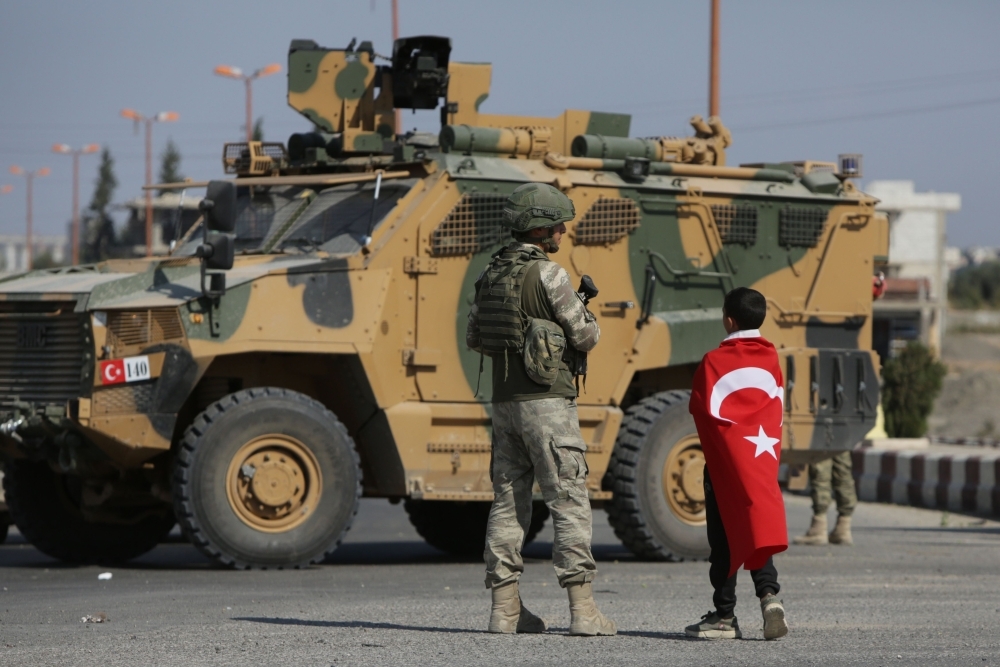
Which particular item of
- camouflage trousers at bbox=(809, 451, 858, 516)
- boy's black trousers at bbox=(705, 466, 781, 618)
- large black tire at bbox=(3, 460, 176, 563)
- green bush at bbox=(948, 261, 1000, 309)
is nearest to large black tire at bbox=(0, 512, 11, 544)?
large black tire at bbox=(3, 460, 176, 563)

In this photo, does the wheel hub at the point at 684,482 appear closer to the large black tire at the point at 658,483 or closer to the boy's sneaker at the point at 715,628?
the large black tire at the point at 658,483

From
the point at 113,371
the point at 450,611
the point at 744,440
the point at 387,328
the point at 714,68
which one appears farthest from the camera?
the point at 714,68

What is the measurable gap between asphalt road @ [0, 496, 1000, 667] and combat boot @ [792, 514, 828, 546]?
0.70 metres

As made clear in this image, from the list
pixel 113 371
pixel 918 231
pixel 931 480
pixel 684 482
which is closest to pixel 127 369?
pixel 113 371

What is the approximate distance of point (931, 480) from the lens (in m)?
17.5

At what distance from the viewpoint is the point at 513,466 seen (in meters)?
6.84

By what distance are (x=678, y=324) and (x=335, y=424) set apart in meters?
2.43

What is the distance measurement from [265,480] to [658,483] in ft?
8.33

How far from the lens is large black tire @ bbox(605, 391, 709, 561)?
34.8ft

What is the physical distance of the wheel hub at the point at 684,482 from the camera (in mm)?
10750

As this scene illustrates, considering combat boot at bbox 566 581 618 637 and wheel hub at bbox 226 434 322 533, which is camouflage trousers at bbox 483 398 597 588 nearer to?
combat boot at bbox 566 581 618 637

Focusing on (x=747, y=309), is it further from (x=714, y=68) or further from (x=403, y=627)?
(x=714, y=68)

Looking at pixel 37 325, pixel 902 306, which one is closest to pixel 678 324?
pixel 37 325

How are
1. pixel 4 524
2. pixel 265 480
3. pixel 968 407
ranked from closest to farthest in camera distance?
pixel 265 480
pixel 4 524
pixel 968 407
